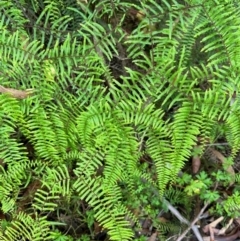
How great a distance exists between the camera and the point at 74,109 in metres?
2.29

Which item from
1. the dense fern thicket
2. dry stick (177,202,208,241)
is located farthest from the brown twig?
dry stick (177,202,208,241)

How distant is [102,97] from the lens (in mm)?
2270

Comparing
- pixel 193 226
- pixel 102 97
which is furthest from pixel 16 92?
pixel 193 226

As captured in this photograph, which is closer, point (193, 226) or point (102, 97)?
point (102, 97)

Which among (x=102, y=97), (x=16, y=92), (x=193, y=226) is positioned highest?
(x=102, y=97)

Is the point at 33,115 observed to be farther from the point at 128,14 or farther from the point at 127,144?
the point at 128,14

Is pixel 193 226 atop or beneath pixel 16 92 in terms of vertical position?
beneath

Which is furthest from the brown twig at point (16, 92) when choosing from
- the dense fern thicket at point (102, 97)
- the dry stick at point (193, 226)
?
the dry stick at point (193, 226)

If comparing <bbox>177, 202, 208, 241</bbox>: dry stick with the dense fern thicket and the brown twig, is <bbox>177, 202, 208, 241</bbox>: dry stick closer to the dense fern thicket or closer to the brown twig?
the dense fern thicket

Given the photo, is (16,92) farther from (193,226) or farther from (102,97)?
(193,226)

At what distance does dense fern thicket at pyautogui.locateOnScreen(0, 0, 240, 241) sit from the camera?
2.15m

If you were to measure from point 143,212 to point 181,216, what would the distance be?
0.79ft

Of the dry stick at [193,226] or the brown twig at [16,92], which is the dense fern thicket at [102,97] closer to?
the brown twig at [16,92]

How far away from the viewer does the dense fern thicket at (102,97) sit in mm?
2152
